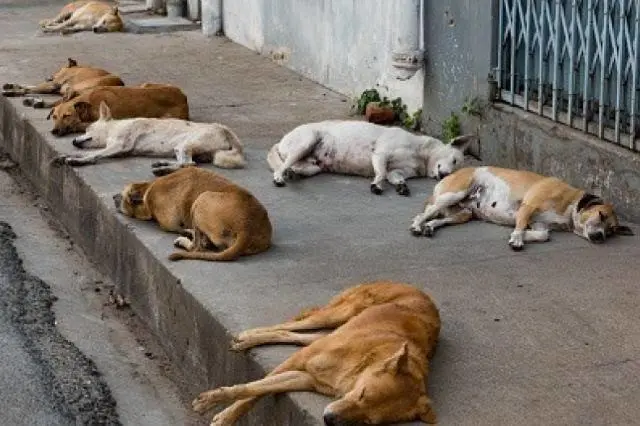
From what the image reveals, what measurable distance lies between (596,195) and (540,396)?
2980mm

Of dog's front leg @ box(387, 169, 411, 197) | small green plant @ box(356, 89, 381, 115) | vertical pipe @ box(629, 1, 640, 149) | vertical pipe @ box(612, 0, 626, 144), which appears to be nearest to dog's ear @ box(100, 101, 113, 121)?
small green plant @ box(356, 89, 381, 115)

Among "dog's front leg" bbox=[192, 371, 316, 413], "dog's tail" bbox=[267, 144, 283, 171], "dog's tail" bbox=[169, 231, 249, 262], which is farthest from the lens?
"dog's tail" bbox=[267, 144, 283, 171]

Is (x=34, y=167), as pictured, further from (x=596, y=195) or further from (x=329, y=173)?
(x=596, y=195)

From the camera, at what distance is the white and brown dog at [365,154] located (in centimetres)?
916

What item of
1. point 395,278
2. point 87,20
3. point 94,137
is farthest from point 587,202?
point 87,20

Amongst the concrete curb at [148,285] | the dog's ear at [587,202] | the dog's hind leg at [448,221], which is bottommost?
the concrete curb at [148,285]

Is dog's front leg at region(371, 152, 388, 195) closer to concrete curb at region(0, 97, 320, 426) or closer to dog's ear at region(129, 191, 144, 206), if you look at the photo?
dog's ear at region(129, 191, 144, 206)

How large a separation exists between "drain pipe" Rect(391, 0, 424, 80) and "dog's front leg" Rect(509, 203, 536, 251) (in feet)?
8.43

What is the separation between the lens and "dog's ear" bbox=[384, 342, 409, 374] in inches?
201

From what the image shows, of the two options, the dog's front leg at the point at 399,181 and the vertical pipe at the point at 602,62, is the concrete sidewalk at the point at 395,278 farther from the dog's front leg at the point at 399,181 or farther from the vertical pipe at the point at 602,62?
the vertical pipe at the point at 602,62

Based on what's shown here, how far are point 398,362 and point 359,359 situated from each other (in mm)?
284

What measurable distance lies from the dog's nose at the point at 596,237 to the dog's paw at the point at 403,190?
1601 millimetres

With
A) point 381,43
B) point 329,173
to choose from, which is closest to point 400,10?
point 381,43

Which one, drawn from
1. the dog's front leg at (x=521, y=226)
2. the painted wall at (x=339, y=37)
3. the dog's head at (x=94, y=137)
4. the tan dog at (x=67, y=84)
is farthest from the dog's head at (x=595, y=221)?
the tan dog at (x=67, y=84)
